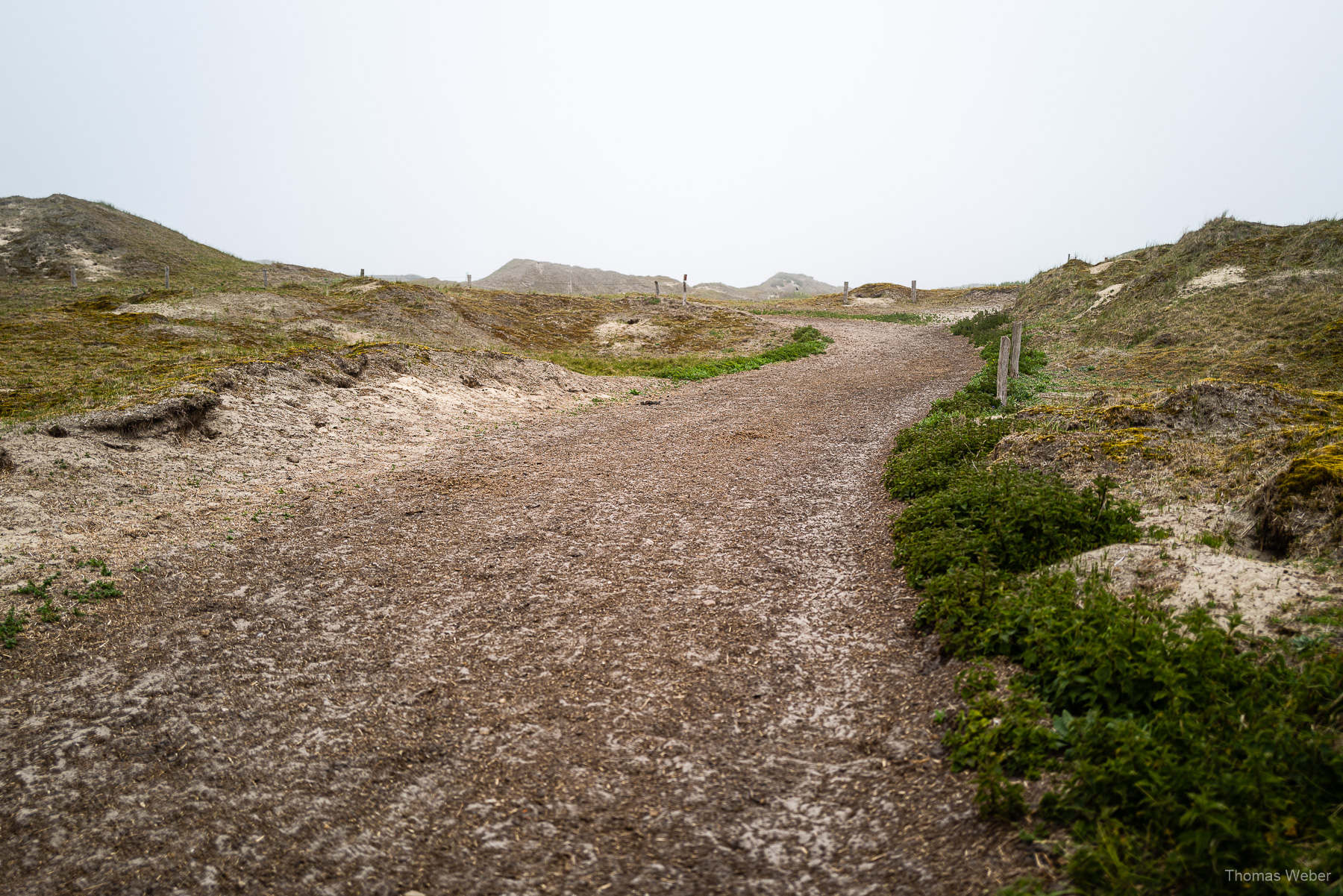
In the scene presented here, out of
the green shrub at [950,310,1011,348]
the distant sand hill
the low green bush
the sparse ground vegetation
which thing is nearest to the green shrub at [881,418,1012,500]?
the sparse ground vegetation

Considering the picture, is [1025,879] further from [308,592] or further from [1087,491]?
[308,592]

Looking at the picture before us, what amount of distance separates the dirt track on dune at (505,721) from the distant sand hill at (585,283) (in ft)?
209

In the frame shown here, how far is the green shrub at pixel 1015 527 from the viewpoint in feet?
19.4

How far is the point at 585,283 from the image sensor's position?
79.1 meters

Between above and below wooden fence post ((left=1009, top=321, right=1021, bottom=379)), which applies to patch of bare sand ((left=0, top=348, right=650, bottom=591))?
below

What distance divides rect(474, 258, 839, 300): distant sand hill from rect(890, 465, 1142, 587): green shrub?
6362cm

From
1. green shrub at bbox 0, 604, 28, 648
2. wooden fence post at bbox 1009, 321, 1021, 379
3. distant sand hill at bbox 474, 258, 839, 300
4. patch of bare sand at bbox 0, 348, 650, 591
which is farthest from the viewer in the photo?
distant sand hill at bbox 474, 258, 839, 300

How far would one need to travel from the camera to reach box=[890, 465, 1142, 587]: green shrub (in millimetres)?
5918

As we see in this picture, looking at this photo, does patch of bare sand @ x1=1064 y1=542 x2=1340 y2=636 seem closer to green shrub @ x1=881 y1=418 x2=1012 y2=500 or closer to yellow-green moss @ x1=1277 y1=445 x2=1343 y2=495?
yellow-green moss @ x1=1277 y1=445 x2=1343 y2=495

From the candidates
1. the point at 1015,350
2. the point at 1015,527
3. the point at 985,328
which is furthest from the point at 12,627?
the point at 985,328

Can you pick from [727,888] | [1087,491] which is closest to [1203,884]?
[727,888]

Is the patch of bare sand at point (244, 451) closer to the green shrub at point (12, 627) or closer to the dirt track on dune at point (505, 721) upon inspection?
the green shrub at point (12, 627)

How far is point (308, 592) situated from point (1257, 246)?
2885cm

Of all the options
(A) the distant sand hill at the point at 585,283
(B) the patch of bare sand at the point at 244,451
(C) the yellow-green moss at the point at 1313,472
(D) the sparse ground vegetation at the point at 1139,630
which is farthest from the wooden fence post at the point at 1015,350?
(A) the distant sand hill at the point at 585,283
